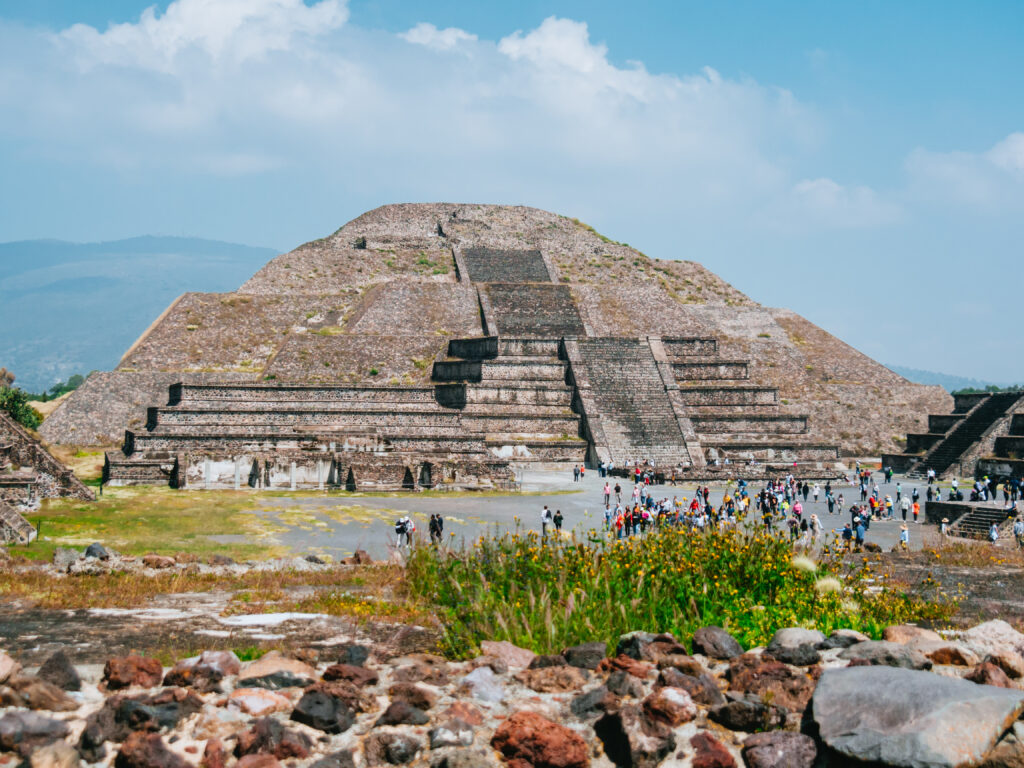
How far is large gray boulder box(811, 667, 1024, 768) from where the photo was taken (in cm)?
512

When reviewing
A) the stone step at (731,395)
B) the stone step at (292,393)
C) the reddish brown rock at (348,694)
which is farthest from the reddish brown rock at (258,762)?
the stone step at (731,395)

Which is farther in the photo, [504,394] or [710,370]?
[710,370]

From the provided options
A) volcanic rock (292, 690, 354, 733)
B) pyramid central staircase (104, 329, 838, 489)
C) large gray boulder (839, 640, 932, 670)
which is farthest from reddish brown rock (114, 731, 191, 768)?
pyramid central staircase (104, 329, 838, 489)

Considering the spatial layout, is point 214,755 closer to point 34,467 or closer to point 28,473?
point 28,473

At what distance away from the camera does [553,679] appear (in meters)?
6.41

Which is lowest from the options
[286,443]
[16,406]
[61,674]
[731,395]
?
[61,674]

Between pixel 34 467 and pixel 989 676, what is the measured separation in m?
21.4

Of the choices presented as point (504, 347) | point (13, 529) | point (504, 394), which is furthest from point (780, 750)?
point (504, 347)

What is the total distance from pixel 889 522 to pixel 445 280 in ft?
117

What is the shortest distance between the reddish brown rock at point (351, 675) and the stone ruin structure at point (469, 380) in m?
21.8

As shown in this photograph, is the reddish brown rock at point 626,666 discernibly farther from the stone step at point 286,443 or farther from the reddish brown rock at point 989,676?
the stone step at point 286,443

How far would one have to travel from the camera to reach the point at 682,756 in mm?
5664

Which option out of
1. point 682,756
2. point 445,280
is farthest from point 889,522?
point 445,280

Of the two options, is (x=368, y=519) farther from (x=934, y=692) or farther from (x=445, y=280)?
(x=445, y=280)
